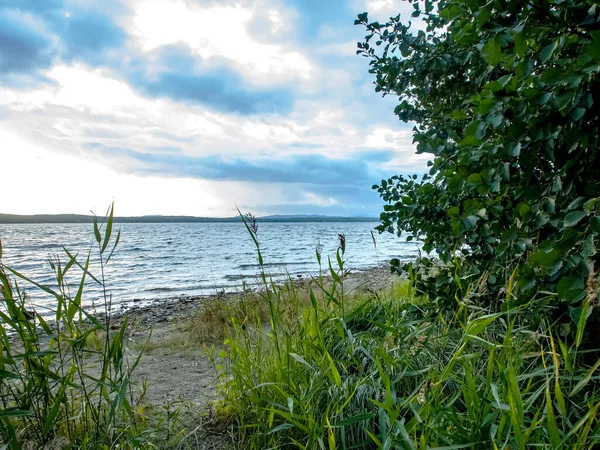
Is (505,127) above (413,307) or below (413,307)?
above

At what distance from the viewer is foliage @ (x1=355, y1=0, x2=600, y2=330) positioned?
66.9 inches

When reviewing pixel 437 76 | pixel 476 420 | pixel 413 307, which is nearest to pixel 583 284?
pixel 476 420

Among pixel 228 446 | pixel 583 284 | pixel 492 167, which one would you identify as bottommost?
pixel 228 446

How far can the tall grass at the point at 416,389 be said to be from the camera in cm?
162

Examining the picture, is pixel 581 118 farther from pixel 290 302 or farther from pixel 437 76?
pixel 290 302

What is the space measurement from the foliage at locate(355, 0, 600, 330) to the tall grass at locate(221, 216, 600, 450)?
0.90 ft

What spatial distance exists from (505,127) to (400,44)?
191 centimetres

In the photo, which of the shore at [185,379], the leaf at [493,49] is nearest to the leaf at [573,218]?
the leaf at [493,49]

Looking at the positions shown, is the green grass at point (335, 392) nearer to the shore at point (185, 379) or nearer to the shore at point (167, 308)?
the shore at point (185, 379)

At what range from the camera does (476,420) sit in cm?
163

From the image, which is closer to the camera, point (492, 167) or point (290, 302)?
point (492, 167)

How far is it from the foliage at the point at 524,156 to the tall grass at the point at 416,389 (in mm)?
273

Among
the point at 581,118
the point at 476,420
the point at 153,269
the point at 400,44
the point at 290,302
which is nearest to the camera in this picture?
the point at 476,420

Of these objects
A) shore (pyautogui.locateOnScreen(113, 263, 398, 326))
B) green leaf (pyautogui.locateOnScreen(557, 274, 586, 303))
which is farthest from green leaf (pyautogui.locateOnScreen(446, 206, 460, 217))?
shore (pyautogui.locateOnScreen(113, 263, 398, 326))
